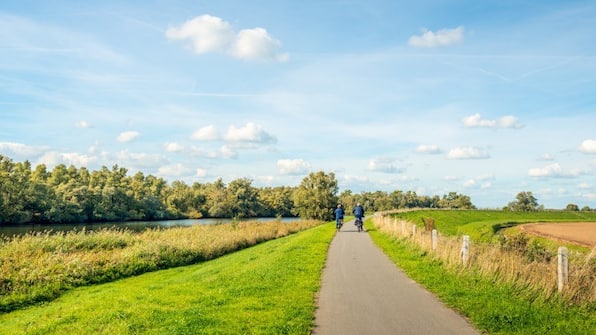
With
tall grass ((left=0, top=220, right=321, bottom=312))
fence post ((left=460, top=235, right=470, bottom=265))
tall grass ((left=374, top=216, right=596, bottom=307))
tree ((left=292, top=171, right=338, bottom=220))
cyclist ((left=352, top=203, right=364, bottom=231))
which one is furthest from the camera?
tree ((left=292, top=171, right=338, bottom=220))

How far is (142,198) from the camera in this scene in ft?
352

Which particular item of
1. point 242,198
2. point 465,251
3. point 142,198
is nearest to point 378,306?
point 465,251

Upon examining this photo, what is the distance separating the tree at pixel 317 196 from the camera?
77312 millimetres

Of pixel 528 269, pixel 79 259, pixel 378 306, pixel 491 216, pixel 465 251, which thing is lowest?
pixel 79 259

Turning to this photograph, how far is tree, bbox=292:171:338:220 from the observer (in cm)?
7731

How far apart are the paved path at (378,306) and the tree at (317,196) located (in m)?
61.0

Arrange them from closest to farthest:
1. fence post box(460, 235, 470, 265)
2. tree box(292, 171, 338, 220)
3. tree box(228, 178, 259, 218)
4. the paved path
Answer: the paved path → fence post box(460, 235, 470, 265) → tree box(292, 171, 338, 220) → tree box(228, 178, 259, 218)

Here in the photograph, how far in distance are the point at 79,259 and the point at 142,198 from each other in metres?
91.0

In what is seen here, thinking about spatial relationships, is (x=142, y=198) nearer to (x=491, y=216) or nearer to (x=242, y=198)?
(x=242, y=198)

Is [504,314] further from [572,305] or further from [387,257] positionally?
[387,257]

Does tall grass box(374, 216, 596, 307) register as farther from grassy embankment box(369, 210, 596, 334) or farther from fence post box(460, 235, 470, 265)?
fence post box(460, 235, 470, 265)

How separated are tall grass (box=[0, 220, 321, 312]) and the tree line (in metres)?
28.2

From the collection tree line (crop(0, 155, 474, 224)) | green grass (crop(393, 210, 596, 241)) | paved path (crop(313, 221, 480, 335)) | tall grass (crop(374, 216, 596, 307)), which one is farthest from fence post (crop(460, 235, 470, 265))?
green grass (crop(393, 210, 596, 241))

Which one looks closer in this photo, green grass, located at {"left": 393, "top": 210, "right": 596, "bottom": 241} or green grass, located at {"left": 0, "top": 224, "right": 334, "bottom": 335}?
green grass, located at {"left": 0, "top": 224, "right": 334, "bottom": 335}
